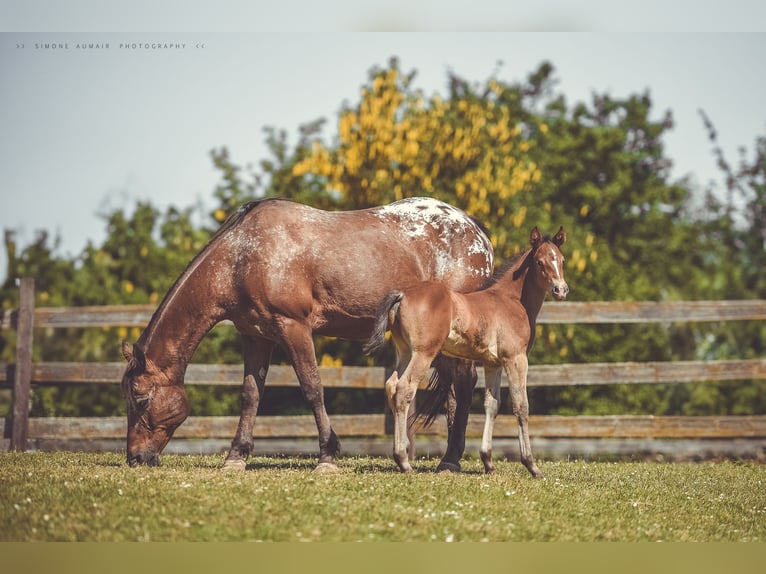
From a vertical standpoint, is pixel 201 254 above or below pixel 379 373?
above

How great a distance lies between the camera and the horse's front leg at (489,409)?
8695mm

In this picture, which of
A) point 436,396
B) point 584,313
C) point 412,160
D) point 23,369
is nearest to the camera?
point 436,396

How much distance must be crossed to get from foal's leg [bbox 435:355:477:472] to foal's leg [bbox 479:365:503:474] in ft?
1.55

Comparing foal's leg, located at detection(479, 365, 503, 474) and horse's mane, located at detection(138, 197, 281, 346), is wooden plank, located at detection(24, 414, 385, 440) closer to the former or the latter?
horse's mane, located at detection(138, 197, 281, 346)

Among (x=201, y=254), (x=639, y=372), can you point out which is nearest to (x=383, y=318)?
(x=201, y=254)

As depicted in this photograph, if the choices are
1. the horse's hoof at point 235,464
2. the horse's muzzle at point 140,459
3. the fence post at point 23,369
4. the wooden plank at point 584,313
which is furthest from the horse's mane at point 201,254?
the fence post at point 23,369

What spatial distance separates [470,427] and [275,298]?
4451mm

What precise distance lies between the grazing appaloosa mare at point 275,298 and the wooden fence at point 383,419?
9.38 feet

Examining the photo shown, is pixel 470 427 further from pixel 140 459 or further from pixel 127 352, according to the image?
pixel 127 352

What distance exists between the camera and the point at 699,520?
7.56 meters

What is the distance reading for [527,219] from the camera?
1483 cm

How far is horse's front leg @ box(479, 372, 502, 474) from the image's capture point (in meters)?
8.70

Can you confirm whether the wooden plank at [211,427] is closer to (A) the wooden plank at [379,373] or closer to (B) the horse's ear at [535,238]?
(A) the wooden plank at [379,373]

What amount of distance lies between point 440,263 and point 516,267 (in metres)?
0.87
